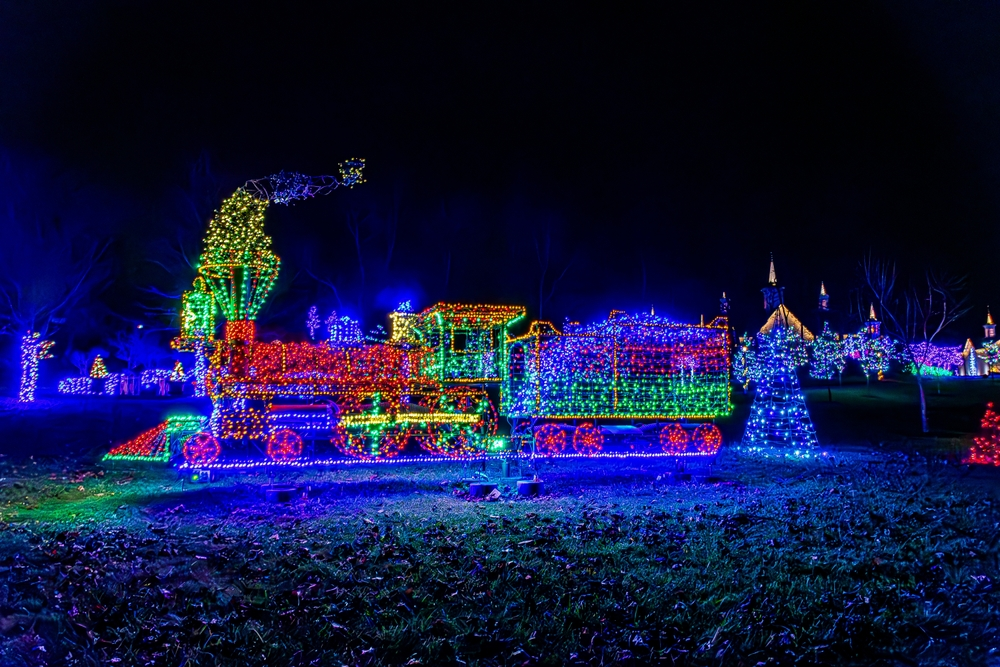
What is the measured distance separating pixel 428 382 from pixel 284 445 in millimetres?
→ 2467

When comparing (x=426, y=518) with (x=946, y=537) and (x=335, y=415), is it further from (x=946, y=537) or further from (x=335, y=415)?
(x=946, y=537)

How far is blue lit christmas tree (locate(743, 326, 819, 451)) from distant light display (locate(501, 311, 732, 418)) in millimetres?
2894

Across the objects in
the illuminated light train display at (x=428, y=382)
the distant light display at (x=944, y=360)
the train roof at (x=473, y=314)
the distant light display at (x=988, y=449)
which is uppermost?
the distant light display at (x=944, y=360)

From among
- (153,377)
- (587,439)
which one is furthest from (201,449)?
(153,377)

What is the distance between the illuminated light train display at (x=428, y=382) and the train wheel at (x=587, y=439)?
0.07 ft

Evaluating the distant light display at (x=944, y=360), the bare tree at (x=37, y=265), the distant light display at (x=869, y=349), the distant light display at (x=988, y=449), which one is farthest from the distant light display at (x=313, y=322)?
the distant light display at (x=944, y=360)

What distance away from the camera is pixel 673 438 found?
11617 millimetres

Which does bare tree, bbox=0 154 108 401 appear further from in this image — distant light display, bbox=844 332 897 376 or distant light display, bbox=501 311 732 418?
distant light display, bbox=844 332 897 376

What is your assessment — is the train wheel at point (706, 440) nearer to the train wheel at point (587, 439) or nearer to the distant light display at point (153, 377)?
the train wheel at point (587, 439)

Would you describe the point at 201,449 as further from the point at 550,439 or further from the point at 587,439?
the point at 587,439

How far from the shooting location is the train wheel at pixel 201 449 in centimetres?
976

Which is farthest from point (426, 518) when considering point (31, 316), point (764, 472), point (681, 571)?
point (31, 316)

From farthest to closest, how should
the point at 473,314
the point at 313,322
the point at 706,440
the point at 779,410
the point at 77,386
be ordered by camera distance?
the point at 77,386 → the point at 313,322 → the point at 779,410 → the point at 706,440 → the point at 473,314

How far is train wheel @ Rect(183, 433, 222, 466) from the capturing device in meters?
9.76
